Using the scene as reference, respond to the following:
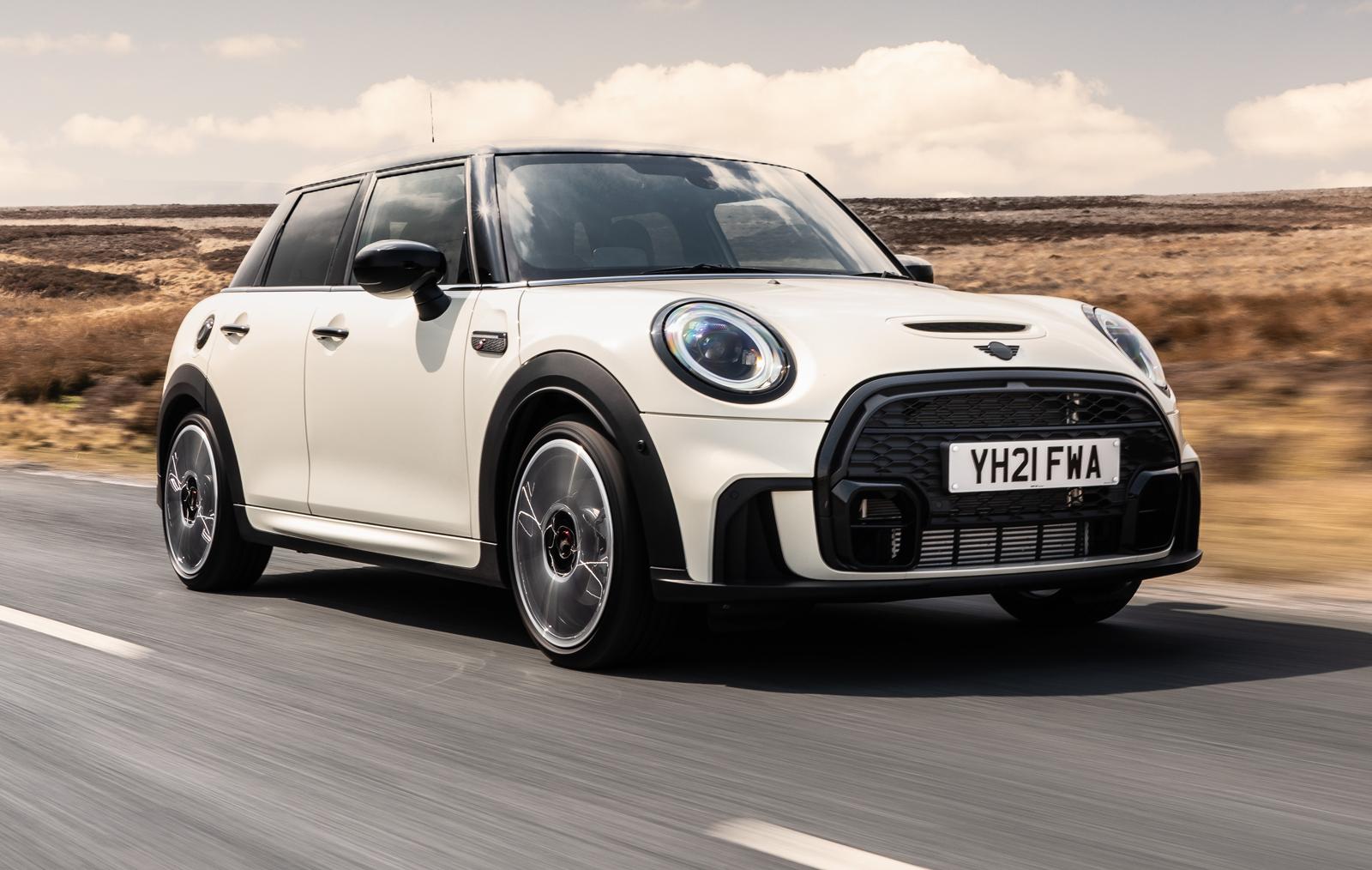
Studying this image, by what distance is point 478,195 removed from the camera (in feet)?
18.0

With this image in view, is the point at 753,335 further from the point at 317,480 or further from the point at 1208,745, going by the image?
the point at 317,480

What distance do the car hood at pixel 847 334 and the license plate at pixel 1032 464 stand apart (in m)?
0.22

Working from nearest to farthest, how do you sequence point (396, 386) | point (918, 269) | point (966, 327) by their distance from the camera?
point (966, 327) → point (396, 386) → point (918, 269)

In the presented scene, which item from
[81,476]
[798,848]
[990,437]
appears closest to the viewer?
[798,848]

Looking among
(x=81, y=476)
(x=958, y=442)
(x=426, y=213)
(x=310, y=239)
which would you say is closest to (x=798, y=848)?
(x=958, y=442)

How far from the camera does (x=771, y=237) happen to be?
5.71 metres

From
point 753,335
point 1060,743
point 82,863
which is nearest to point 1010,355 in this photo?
point 753,335

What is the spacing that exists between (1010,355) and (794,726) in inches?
47.0

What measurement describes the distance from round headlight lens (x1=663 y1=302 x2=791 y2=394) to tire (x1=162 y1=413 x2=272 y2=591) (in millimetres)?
2757

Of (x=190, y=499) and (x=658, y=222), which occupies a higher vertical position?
(x=658, y=222)

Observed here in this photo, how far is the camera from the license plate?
4383 millimetres

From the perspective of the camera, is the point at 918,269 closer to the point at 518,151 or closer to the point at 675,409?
the point at 518,151

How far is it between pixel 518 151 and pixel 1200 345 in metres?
9.92

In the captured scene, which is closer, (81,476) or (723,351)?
(723,351)
